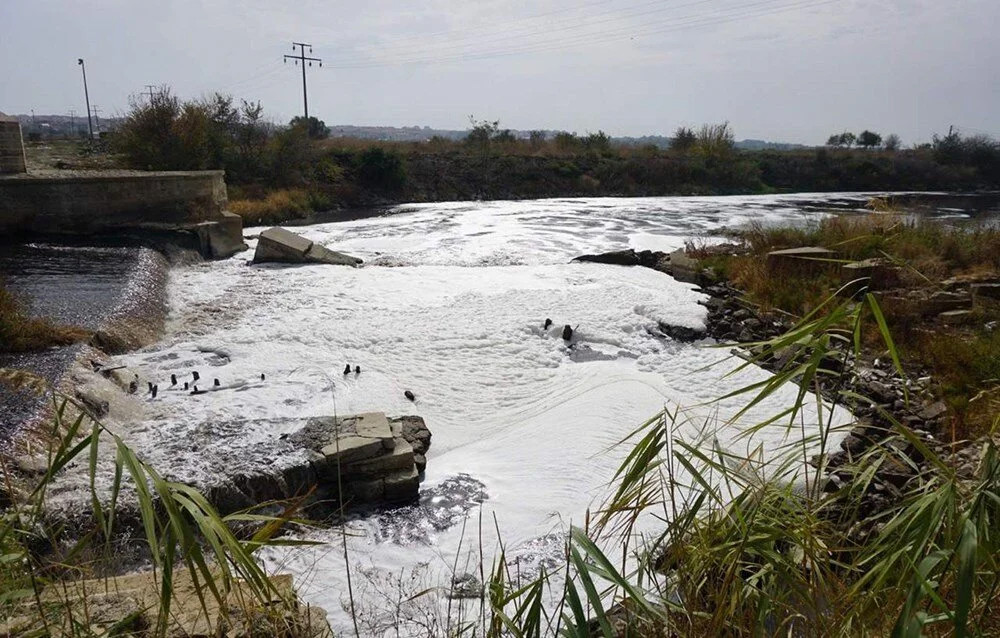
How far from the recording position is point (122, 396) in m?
6.36

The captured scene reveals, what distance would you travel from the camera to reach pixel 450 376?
25.6 ft

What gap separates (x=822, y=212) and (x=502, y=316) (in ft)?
61.9

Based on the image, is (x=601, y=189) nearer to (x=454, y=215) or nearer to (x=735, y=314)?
(x=454, y=215)

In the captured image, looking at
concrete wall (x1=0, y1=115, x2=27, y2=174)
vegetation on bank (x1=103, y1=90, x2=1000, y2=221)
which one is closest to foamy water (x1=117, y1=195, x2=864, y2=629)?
concrete wall (x1=0, y1=115, x2=27, y2=174)

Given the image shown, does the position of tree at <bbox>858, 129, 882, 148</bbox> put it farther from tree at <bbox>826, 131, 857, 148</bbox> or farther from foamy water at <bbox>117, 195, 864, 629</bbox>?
foamy water at <bbox>117, 195, 864, 629</bbox>

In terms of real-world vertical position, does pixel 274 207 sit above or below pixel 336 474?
above

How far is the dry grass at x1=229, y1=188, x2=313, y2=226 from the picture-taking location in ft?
63.1

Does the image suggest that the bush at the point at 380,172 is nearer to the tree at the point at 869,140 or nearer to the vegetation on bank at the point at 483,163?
the vegetation on bank at the point at 483,163

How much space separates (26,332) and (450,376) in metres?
4.48

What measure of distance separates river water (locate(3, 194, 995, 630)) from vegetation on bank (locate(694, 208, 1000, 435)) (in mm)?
1378

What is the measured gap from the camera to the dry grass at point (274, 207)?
1923cm

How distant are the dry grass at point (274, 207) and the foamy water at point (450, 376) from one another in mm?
6191

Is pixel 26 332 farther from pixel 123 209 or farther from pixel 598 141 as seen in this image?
pixel 598 141

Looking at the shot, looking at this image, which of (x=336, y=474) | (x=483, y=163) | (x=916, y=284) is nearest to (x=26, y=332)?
(x=336, y=474)
